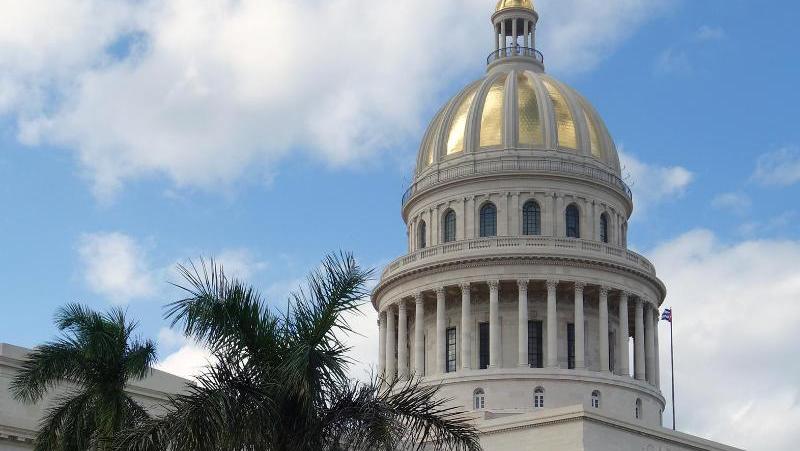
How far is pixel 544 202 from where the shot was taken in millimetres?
78938

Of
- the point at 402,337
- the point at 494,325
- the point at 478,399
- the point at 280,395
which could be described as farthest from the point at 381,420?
the point at 402,337

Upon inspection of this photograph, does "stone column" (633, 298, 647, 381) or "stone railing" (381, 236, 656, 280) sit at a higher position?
"stone railing" (381, 236, 656, 280)

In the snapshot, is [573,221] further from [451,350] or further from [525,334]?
[451,350]

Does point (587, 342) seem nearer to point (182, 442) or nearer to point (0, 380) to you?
point (0, 380)

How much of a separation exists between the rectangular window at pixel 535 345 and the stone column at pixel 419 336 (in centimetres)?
A: 628

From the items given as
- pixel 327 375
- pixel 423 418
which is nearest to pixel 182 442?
pixel 327 375

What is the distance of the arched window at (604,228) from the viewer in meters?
80.2

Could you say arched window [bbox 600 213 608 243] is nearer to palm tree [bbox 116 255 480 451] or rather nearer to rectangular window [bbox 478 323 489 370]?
rectangular window [bbox 478 323 489 370]

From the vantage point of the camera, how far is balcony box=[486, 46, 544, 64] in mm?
87250

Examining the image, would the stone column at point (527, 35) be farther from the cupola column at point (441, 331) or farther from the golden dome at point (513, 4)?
the cupola column at point (441, 331)

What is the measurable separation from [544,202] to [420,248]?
7.91 m

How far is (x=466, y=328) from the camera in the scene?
7631 cm

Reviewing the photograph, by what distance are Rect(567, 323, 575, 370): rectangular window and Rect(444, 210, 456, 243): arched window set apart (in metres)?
8.42

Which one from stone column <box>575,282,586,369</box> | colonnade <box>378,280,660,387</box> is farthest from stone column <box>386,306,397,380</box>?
stone column <box>575,282,586,369</box>
